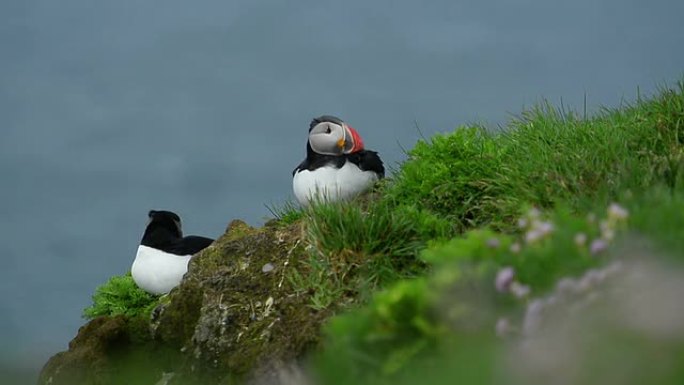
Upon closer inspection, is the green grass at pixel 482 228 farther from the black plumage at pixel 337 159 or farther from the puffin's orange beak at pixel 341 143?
the puffin's orange beak at pixel 341 143

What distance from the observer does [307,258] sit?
1074 cm

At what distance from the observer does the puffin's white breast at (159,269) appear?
13422 mm

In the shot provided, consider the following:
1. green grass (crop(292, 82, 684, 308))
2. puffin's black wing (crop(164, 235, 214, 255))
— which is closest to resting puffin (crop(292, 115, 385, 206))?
green grass (crop(292, 82, 684, 308))

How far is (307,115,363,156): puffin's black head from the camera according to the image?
11.7m

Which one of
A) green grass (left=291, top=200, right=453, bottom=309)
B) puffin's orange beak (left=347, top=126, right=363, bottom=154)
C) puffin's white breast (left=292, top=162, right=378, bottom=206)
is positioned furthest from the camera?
puffin's orange beak (left=347, top=126, right=363, bottom=154)

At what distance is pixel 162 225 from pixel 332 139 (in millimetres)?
3511

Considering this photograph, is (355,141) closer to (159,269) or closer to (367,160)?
(367,160)

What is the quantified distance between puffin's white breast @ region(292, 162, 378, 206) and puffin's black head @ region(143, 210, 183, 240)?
9.39ft

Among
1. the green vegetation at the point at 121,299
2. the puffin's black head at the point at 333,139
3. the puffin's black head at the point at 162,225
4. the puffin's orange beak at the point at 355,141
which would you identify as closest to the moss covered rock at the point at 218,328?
the puffin's black head at the point at 333,139

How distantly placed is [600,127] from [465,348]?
7536 mm

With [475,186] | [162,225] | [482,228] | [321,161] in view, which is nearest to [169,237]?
[162,225]

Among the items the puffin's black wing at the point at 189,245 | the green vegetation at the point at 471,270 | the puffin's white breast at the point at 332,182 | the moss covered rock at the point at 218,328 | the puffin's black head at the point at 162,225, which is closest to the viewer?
the green vegetation at the point at 471,270

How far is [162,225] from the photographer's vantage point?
1398 centimetres

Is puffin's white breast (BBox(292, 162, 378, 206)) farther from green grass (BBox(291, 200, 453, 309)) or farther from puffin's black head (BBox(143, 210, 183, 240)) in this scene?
puffin's black head (BBox(143, 210, 183, 240))
